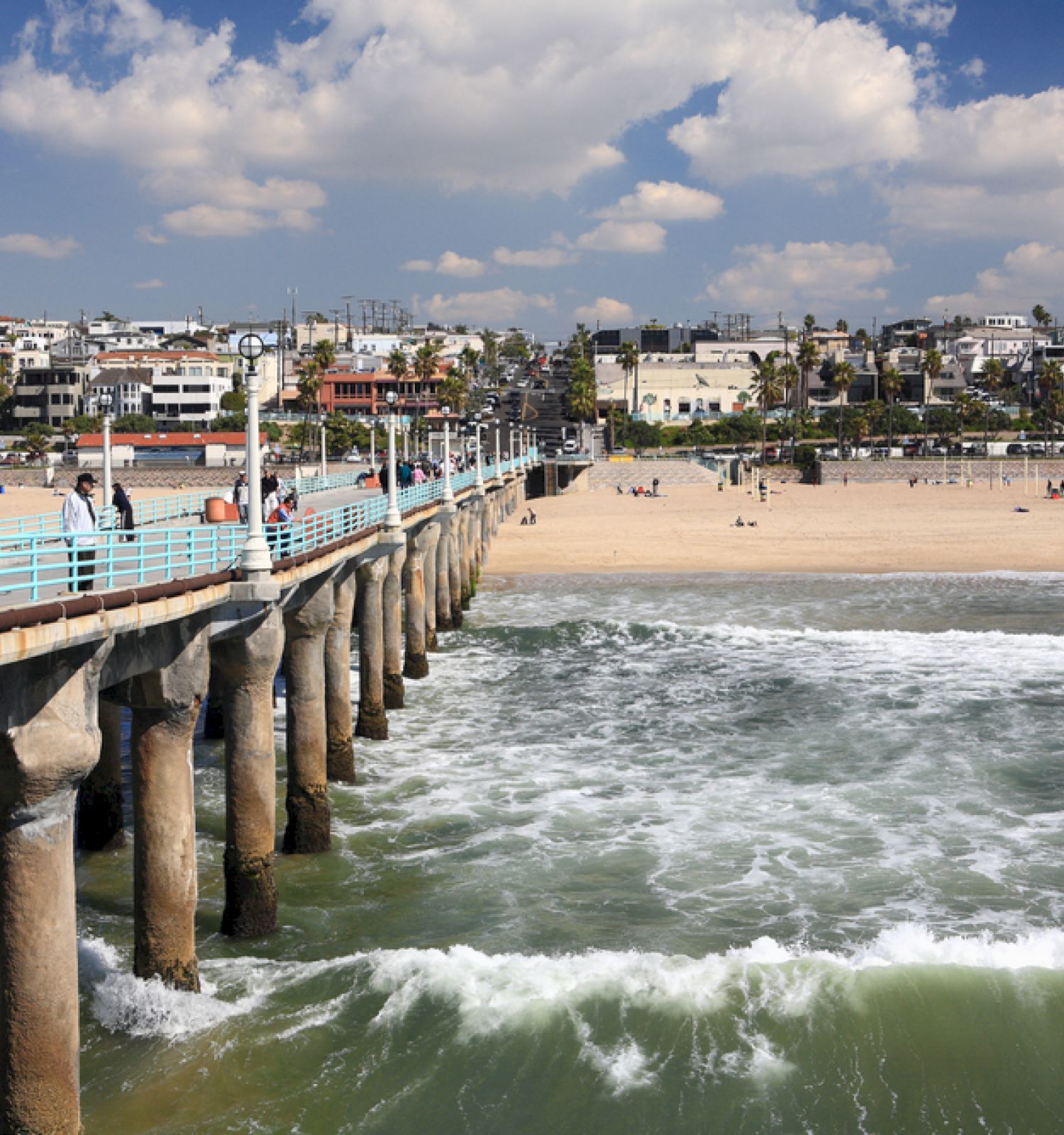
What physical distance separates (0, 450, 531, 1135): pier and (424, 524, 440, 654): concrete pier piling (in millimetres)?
10279

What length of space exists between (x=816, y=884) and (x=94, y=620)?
34.9 ft

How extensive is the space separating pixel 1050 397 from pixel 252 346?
115 m

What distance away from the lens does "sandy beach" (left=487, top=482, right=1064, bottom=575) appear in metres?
54.8

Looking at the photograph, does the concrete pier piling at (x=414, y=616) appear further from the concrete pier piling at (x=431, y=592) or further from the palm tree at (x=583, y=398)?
the palm tree at (x=583, y=398)

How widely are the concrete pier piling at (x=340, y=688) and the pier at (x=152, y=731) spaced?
0.04 meters

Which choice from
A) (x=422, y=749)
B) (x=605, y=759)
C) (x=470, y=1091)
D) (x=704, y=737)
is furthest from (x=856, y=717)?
(x=470, y=1091)

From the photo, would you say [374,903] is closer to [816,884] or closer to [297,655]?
[297,655]

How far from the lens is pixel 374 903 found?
53.0 feet

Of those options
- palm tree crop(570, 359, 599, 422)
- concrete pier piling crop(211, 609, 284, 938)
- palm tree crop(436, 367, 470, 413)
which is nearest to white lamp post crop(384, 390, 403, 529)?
concrete pier piling crop(211, 609, 284, 938)

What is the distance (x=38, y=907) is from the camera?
9562mm

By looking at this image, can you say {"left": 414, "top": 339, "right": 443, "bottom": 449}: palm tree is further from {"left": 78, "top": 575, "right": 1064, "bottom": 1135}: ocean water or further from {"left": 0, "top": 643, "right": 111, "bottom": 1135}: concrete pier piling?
{"left": 0, "top": 643, "right": 111, "bottom": 1135}: concrete pier piling

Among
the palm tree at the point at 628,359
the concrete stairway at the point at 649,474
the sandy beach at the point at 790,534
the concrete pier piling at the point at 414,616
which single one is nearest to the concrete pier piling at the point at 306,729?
the concrete pier piling at the point at 414,616

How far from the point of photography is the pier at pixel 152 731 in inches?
378

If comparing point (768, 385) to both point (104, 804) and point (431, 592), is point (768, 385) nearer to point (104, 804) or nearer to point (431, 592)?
point (431, 592)
